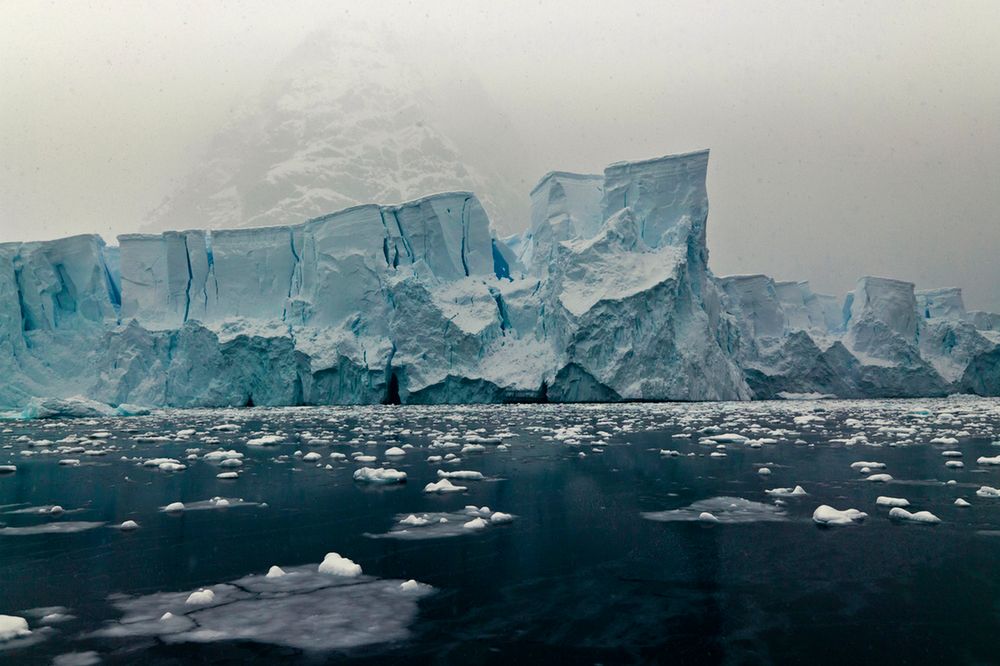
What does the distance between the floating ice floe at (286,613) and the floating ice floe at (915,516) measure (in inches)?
125

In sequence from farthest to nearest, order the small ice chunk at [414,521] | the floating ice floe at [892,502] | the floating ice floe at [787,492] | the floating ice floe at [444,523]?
the floating ice floe at [787,492] → the floating ice floe at [892,502] → the small ice chunk at [414,521] → the floating ice floe at [444,523]

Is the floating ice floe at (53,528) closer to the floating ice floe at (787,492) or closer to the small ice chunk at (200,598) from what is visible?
the small ice chunk at (200,598)

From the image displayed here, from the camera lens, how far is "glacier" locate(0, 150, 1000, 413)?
21.7 m

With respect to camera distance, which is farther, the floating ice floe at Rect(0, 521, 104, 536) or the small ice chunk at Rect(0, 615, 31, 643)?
the floating ice floe at Rect(0, 521, 104, 536)

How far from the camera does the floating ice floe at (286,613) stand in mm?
2645

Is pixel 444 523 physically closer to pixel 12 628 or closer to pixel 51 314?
pixel 12 628

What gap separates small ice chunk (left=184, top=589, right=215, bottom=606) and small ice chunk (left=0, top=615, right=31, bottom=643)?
57 centimetres

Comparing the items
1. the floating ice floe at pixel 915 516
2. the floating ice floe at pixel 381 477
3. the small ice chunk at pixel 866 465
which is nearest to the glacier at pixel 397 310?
the small ice chunk at pixel 866 465

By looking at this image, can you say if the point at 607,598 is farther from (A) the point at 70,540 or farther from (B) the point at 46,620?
(A) the point at 70,540

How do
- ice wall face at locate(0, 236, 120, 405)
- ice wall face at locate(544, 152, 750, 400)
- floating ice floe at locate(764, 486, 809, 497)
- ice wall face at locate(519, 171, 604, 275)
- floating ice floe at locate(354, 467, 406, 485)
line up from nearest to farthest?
floating ice floe at locate(764, 486, 809, 497) → floating ice floe at locate(354, 467, 406, 485) → ice wall face at locate(544, 152, 750, 400) → ice wall face at locate(0, 236, 120, 405) → ice wall face at locate(519, 171, 604, 275)

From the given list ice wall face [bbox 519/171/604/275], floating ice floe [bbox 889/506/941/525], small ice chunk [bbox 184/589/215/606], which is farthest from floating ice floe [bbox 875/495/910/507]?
ice wall face [bbox 519/171/604/275]

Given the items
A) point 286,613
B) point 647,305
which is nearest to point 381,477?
point 286,613

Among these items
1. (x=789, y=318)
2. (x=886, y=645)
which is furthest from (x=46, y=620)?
(x=789, y=318)

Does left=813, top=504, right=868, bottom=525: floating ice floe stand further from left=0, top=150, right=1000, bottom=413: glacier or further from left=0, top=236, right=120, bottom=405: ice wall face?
left=0, top=236, right=120, bottom=405: ice wall face
